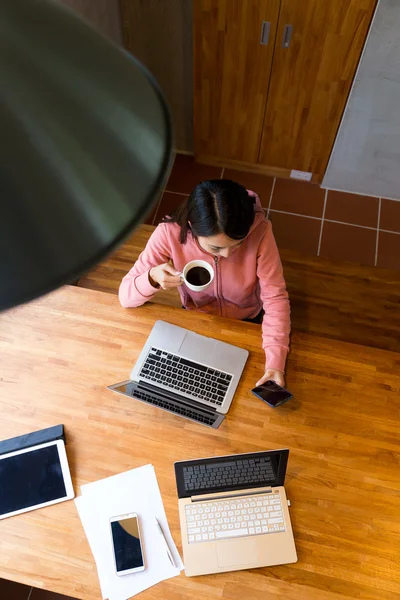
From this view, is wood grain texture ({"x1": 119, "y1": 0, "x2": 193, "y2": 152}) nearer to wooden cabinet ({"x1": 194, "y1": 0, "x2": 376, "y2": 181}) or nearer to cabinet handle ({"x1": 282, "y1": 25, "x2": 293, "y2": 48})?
wooden cabinet ({"x1": 194, "y1": 0, "x2": 376, "y2": 181})

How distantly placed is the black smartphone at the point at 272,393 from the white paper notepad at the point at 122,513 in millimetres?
368

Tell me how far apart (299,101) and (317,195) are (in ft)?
1.96

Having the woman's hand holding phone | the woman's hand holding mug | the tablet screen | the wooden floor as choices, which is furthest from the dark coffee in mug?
the wooden floor

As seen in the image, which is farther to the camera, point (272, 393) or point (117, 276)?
point (117, 276)

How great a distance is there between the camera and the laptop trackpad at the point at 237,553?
4.01 ft

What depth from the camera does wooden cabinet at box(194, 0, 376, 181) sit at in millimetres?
2258

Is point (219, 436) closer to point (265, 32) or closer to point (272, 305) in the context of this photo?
point (272, 305)

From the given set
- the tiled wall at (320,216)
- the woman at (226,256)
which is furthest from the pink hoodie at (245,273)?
the tiled wall at (320,216)

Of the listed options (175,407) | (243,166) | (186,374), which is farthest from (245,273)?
(243,166)

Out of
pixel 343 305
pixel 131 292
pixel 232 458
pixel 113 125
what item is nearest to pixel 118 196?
pixel 113 125

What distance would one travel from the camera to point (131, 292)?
1581 millimetres

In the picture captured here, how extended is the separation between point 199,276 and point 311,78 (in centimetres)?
153

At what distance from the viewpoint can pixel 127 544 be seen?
124 cm

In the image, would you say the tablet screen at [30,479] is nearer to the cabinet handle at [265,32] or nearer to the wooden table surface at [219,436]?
the wooden table surface at [219,436]
